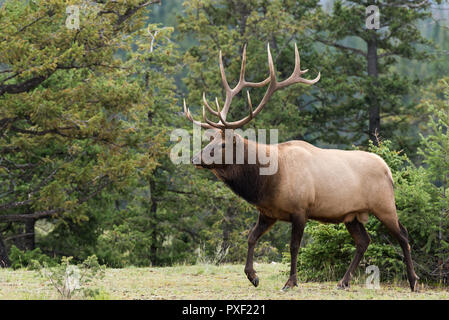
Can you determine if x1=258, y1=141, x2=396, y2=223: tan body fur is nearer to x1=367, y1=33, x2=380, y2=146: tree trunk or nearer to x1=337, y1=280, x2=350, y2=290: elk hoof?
x1=337, y1=280, x2=350, y2=290: elk hoof

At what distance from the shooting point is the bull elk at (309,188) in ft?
25.1

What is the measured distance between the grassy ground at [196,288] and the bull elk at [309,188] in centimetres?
30

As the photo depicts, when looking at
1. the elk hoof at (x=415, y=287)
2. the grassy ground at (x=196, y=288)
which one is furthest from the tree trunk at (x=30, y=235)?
the elk hoof at (x=415, y=287)

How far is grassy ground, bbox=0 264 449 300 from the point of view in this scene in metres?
7.01

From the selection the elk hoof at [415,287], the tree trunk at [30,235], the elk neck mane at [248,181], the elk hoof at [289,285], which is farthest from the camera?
the tree trunk at [30,235]

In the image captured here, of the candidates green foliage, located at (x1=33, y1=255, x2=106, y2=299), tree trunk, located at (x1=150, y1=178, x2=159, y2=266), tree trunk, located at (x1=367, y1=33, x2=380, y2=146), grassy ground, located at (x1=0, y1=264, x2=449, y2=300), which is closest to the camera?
green foliage, located at (x1=33, y1=255, x2=106, y2=299)

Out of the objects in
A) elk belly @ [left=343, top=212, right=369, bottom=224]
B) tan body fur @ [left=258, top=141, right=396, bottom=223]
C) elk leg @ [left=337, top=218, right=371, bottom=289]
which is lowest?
elk leg @ [left=337, top=218, right=371, bottom=289]

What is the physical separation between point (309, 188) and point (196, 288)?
1903 mm

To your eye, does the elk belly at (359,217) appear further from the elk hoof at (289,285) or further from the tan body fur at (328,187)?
the elk hoof at (289,285)

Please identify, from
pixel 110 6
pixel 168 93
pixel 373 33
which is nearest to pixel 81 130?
pixel 110 6

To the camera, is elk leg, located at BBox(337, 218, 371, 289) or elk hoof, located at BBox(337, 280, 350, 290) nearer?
elk hoof, located at BBox(337, 280, 350, 290)

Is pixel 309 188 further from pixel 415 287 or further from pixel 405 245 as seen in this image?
pixel 415 287

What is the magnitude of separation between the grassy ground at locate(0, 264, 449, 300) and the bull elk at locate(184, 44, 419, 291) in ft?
0.99

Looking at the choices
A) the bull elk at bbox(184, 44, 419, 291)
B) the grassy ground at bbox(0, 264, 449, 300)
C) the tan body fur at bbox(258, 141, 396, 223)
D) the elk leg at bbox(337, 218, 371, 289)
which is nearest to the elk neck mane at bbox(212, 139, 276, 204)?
the bull elk at bbox(184, 44, 419, 291)
